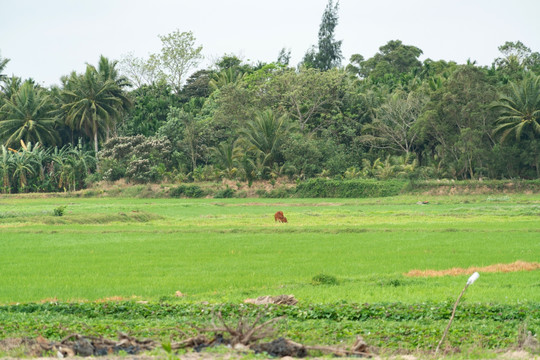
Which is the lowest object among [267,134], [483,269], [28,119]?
[483,269]

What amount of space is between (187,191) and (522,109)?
24.7 m

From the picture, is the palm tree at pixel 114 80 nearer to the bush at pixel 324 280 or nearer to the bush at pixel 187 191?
the bush at pixel 187 191

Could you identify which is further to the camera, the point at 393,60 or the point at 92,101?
the point at 393,60

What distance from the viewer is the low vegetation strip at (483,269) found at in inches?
558

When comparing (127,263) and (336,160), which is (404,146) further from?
(127,263)

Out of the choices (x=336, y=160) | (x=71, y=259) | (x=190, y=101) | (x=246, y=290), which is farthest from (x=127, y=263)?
(x=190, y=101)

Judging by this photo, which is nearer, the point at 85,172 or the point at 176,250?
the point at 176,250

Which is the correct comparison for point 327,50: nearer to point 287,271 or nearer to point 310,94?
point 310,94

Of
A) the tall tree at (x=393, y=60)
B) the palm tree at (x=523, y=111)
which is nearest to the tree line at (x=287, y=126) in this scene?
the palm tree at (x=523, y=111)

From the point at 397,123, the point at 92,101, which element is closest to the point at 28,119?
the point at 92,101

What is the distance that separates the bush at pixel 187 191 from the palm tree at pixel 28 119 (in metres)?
17.2

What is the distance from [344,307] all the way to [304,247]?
10.0 m

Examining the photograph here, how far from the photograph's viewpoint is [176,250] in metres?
19.4

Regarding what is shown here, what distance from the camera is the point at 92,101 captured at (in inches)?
2221
